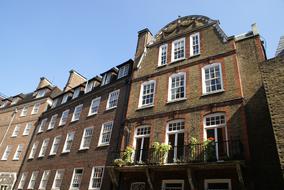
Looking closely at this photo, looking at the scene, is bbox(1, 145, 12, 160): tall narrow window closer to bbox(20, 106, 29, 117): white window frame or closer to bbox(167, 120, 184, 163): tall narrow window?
bbox(20, 106, 29, 117): white window frame

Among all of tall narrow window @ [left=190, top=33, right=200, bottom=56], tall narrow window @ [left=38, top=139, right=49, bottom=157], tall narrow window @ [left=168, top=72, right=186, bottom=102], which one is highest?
tall narrow window @ [left=190, top=33, right=200, bottom=56]

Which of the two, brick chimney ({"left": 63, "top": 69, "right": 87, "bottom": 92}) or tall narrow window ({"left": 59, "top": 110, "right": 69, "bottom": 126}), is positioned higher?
brick chimney ({"left": 63, "top": 69, "right": 87, "bottom": 92})

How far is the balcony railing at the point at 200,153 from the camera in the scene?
11.9m

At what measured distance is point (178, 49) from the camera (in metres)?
18.7

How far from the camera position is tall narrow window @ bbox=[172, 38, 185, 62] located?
18298 mm

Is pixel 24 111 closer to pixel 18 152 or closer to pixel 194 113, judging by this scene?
pixel 18 152

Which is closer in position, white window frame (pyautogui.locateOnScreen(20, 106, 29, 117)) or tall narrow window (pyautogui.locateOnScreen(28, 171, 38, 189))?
tall narrow window (pyautogui.locateOnScreen(28, 171, 38, 189))

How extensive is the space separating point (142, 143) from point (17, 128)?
24.3 m

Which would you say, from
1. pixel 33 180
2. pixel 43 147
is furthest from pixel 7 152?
pixel 33 180

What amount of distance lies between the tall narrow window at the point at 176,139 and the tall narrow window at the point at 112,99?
7021 millimetres

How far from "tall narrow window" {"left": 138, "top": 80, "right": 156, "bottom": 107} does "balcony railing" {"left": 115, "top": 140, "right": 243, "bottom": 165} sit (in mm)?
4197

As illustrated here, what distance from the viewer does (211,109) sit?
14.1m

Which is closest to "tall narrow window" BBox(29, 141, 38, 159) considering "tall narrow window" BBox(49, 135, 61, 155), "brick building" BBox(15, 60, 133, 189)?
"brick building" BBox(15, 60, 133, 189)

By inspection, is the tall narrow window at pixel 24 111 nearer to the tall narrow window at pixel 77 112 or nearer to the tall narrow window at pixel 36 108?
the tall narrow window at pixel 36 108
